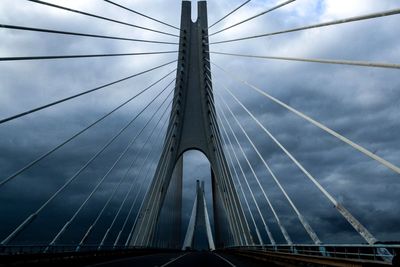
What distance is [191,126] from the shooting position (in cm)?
4347

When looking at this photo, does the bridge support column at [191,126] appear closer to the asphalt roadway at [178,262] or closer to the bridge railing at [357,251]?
the asphalt roadway at [178,262]

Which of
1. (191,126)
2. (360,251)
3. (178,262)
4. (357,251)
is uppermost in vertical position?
(191,126)

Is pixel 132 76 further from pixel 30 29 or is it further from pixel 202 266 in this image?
pixel 30 29

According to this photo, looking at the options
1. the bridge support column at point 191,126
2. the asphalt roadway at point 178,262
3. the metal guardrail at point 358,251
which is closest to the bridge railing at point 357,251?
the metal guardrail at point 358,251

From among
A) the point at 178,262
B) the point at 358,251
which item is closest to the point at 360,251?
the point at 358,251

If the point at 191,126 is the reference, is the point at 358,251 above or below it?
below

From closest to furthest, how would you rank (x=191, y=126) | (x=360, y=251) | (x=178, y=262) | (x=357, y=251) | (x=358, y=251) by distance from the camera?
(x=360, y=251), (x=358, y=251), (x=357, y=251), (x=178, y=262), (x=191, y=126)

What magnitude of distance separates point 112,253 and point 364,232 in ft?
75.9

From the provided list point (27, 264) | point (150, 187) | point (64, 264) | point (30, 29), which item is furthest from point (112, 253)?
point (30, 29)

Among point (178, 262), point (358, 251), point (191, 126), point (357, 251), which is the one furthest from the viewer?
point (191, 126)

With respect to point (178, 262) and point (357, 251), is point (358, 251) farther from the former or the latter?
point (178, 262)

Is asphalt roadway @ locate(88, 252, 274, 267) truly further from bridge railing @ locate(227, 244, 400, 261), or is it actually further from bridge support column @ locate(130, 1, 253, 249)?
bridge support column @ locate(130, 1, 253, 249)

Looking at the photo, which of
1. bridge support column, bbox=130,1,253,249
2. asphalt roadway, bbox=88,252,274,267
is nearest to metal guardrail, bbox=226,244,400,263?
asphalt roadway, bbox=88,252,274,267

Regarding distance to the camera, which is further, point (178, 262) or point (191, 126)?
point (191, 126)
